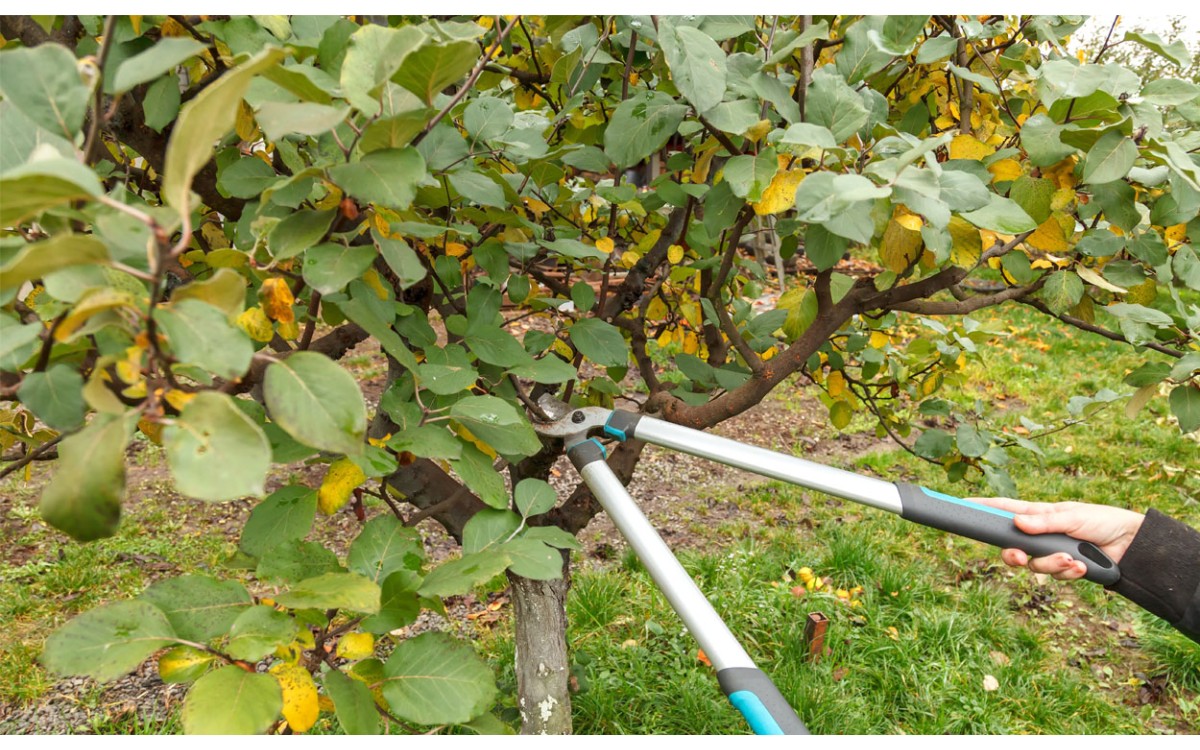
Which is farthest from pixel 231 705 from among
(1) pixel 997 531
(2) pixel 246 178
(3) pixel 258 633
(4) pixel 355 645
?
(1) pixel 997 531

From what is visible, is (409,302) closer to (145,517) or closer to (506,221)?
(506,221)

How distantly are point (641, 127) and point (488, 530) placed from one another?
2.16ft

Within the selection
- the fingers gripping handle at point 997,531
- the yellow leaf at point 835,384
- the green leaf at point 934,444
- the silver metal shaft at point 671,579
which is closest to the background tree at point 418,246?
the silver metal shaft at point 671,579

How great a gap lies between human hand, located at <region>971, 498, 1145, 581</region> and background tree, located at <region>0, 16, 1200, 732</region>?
254mm

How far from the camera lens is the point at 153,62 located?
565 millimetres

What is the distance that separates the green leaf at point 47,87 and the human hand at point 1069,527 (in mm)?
1442

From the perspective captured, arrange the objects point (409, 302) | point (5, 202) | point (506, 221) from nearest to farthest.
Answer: point (5, 202)
point (506, 221)
point (409, 302)

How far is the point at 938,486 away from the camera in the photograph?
407 cm

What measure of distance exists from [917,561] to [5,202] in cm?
362

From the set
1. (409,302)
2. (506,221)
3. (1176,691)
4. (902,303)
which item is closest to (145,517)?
(409,302)

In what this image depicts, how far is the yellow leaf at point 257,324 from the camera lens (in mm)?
983

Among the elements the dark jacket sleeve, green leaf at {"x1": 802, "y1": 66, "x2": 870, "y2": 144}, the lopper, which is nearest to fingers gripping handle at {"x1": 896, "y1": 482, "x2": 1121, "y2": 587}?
the lopper

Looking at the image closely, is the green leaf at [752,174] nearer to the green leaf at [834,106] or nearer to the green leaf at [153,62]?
the green leaf at [834,106]

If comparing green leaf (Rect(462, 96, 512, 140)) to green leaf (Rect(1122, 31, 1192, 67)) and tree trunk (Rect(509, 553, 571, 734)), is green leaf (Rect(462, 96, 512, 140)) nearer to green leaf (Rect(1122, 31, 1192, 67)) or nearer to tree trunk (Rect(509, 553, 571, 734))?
green leaf (Rect(1122, 31, 1192, 67))
